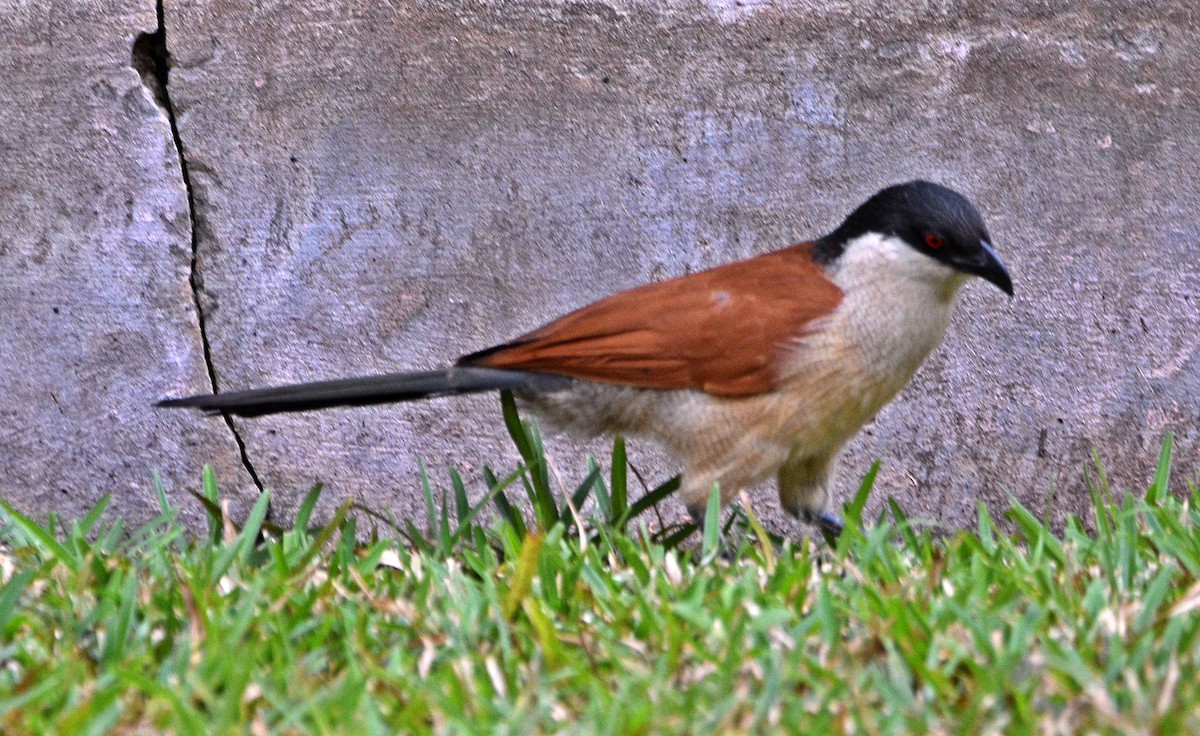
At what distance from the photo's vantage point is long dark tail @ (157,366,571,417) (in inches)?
130

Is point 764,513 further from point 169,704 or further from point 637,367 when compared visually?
point 169,704

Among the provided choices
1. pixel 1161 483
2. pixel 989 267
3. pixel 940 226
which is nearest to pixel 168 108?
pixel 940 226

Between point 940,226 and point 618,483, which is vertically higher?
point 940,226

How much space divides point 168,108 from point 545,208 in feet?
3.62

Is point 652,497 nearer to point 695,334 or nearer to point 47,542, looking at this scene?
point 695,334

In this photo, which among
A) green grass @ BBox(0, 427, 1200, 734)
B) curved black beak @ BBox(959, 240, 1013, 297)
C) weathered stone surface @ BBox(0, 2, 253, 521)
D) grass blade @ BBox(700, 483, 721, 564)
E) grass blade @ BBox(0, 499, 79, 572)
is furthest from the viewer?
weathered stone surface @ BBox(0, 2, 253, 521)

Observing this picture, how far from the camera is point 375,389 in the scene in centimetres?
341

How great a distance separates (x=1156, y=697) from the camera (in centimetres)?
190

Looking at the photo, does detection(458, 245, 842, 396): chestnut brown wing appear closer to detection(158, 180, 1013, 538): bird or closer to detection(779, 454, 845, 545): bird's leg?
detection(158, 180, 1013, 538): bird

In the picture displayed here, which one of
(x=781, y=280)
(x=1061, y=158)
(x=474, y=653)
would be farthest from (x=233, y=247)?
(x=1061, y=158)

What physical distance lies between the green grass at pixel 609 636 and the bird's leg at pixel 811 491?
58cm

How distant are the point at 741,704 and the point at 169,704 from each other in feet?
2.64

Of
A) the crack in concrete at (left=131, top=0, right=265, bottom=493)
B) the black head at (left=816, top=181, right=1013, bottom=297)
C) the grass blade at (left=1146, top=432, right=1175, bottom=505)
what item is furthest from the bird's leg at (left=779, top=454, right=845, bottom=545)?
the crack in concrete at (left=131, top=0, right=265, bottom=493)

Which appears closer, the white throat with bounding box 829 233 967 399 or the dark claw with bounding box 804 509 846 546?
the white throat with bounding box 829 233 967 399
